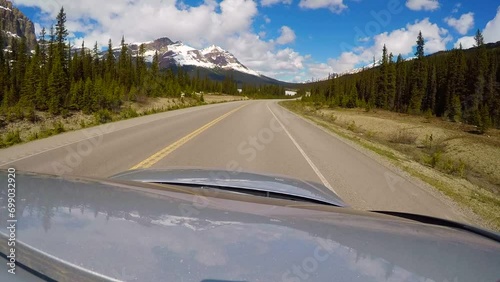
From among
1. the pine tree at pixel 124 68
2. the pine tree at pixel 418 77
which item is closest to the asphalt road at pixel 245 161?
the pine tree at pixel 418 77

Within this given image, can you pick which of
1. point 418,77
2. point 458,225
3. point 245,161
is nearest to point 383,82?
point 418,77

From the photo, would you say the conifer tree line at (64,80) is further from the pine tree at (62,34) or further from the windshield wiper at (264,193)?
the windshield wiper at (264,193)

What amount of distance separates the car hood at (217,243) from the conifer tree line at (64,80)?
37067 millimetres

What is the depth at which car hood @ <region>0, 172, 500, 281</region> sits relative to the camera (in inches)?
58.1

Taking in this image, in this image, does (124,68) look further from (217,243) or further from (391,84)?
(217,243)

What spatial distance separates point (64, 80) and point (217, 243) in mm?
63754

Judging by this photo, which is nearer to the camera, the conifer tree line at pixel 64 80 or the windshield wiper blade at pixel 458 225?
the windshield wiper blade at pixel 458 225

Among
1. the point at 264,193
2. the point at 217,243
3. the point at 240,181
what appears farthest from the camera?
the point at 240,181

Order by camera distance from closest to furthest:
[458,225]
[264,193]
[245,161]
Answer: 1. [458,225]
2. [264,193]
3. [245,161]

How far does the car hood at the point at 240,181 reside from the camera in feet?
12.6

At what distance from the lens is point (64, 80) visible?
186 feet

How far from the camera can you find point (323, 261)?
1658mm

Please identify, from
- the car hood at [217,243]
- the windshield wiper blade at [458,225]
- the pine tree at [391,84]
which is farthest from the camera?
the pine tree at [391,84]

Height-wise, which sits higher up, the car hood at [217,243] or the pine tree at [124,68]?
the pine tree at [124,68]
